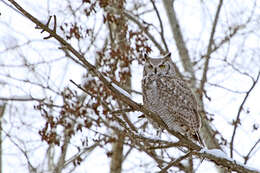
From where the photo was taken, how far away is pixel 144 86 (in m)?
4.41

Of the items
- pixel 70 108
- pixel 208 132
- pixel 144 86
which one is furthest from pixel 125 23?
pixel 208 132

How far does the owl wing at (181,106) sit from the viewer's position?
4250mm

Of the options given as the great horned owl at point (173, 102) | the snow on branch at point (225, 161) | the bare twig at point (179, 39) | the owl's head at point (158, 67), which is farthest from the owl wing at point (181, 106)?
the bare twig at point (179, 39)

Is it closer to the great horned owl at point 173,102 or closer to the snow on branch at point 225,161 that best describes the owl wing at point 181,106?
the great horned owl at point 173,102

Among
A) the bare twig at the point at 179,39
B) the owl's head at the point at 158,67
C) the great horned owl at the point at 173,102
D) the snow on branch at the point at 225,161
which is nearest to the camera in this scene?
the snow on branch at the point at 225,161

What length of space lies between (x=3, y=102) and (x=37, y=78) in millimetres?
776

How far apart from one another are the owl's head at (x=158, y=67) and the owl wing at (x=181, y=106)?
→ 246 millimetres

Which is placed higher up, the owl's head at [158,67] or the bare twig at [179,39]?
the bare twig at [179,39]

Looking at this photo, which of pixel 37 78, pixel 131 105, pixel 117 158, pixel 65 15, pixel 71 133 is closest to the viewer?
pixel 131 105

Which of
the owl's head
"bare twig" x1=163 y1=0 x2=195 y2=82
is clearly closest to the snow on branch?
the owl's head

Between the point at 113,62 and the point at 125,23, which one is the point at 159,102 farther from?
the point at 125,23

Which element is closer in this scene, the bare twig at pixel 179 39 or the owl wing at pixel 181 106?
the owl wing at pixel 181 106

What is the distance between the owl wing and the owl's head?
246 mm

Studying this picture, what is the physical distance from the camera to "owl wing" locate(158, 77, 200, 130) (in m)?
4.25
